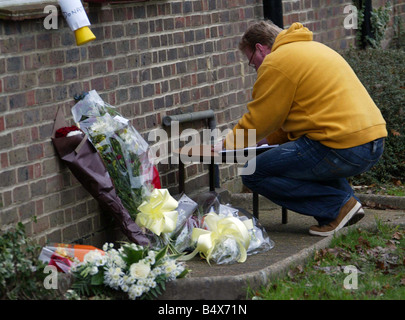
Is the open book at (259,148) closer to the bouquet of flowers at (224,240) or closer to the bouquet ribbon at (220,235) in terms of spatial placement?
the bouquet of flowers at (224,240)

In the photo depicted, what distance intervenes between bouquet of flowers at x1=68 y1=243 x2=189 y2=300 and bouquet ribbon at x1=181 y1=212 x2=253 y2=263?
0.63 metres

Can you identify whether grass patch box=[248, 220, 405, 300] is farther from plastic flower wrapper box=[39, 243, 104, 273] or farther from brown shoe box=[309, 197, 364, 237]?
plastic flower wrapper box=[39, 243, 104, 273]

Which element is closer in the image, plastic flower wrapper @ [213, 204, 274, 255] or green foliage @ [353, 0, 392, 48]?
plastic flower wrapper @ [213, 204, 274, 255]

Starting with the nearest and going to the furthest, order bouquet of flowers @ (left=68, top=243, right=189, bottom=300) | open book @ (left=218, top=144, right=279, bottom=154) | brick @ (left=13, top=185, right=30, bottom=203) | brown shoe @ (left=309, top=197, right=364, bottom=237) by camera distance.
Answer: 1. bouquet of flowers @ (left=68, top=243, right=189, bottom=300)
2. brick @ (left=13, top=185, right=30, bottom=203)
3. open book @ (left=218, top=144, right=279, bottom=154)
4. brown shoe @ (left=309, top=197, right=364, bottom=237)

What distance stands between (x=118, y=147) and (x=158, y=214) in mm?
501

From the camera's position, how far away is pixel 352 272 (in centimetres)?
510

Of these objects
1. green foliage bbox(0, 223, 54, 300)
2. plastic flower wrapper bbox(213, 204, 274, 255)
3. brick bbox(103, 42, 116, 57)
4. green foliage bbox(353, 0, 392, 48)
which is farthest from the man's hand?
green foliage bbox(353, 0, 392, 48)

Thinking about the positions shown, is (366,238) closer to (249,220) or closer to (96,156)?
(249,220)

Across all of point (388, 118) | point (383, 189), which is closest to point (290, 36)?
point (383, 189)

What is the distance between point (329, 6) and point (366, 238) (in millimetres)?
4036

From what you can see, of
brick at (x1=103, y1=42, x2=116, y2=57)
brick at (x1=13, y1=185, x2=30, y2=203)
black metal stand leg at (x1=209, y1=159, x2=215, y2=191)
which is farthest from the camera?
black metal stand leg at (x1=209, y1=159, x2=215, y2=191)

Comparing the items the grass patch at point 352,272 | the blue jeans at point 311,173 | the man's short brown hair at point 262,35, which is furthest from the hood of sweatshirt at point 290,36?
the grass patch at point 352,272

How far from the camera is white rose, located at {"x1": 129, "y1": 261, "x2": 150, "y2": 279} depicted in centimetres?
450

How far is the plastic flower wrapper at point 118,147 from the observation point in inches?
213
